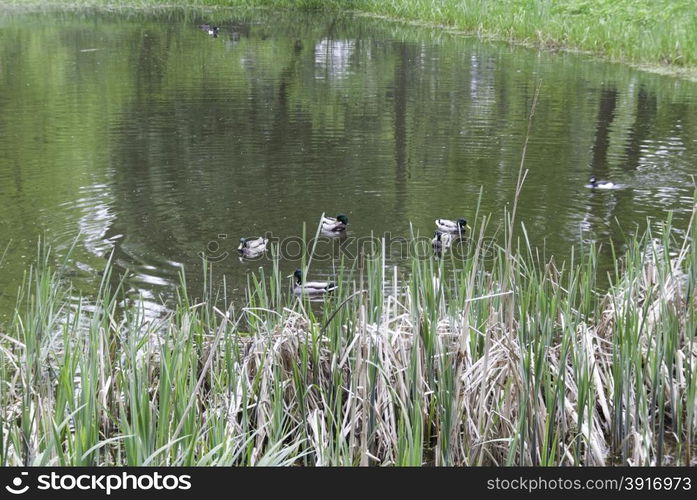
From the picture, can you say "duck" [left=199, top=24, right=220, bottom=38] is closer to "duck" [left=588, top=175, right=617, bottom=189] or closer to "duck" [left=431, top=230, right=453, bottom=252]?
"duck" [left=588, top=175, right=617, bottom=189]

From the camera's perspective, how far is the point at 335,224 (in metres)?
8.33

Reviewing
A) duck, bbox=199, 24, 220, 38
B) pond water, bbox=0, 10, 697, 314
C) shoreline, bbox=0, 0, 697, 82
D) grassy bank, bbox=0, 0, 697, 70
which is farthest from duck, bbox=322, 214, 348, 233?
duck, bbox=199, 24, 220, 38

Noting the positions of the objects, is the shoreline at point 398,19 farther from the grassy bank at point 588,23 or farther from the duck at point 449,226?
the duck at point 449,226

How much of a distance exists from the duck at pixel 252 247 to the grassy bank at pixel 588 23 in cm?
1288

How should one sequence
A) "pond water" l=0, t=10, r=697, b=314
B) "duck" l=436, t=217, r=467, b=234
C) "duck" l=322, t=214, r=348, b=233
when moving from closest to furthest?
"duck" l=436, t=217, r=467, b=234 → "duck" l=322, t=214, r=348, b=233 → "pond water" l=0, t=10, r=697, b=314

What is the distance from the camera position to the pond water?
27.8 feet

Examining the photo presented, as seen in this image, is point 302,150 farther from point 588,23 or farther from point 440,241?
point 588,23

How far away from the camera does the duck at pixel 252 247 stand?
7703mm

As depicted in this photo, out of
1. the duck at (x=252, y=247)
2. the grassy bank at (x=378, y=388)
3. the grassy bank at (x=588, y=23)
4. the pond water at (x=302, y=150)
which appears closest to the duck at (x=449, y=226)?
the pond water at (x=302, y=150)

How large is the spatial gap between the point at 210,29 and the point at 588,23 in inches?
404

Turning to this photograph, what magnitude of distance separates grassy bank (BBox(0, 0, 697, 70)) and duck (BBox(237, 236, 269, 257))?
12882 millimetres

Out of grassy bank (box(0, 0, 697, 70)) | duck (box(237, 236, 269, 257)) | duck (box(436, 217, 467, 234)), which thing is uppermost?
grassy bank (box(0, 0, 697, 70))

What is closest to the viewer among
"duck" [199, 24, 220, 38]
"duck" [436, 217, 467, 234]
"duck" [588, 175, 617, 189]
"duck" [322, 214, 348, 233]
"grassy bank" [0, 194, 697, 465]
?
→ "grassy bank" [0, 194, 697, 465]
